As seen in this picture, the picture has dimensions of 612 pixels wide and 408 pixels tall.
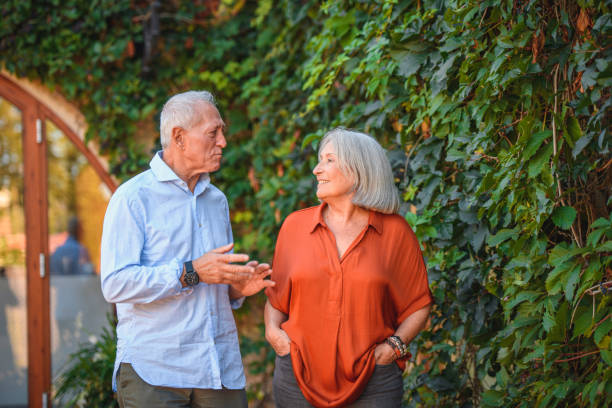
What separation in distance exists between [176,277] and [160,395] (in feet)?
1.35

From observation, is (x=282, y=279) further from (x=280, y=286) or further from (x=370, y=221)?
(x=370, y=221)

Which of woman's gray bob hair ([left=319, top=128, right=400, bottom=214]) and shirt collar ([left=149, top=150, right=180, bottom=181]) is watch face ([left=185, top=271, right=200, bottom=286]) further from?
woman's gray bob hair ([left=319, top=128, right=400, bottom=214])

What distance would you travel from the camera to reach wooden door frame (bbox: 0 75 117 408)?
5.10 metres

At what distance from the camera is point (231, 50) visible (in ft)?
16.5

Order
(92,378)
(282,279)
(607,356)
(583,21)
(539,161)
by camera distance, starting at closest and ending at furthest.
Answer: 1. (607,356)
2. (539,161)
3. (583,21)
4. (282,279)
5. (92,378)

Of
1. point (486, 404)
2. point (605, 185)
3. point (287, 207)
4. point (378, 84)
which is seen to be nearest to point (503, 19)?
point (605, 185)

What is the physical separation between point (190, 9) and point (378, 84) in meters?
2.69

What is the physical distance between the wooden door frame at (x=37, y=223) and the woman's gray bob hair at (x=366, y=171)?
11.2 feet

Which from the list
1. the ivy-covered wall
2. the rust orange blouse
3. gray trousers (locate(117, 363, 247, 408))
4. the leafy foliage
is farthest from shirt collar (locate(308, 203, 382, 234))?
the leafy foliage

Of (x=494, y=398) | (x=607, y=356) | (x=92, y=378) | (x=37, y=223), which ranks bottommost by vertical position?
(x=92, y=378)

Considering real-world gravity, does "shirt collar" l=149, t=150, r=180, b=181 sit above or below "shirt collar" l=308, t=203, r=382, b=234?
above

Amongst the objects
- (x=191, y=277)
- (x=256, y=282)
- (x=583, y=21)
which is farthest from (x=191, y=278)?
(x=583, y=21)

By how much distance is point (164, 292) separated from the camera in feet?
7.09

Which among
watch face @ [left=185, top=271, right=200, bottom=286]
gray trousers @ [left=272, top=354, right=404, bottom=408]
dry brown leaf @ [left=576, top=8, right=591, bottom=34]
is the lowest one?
gray trousers @ [left=272, top=354, right=404, bottom=408]
